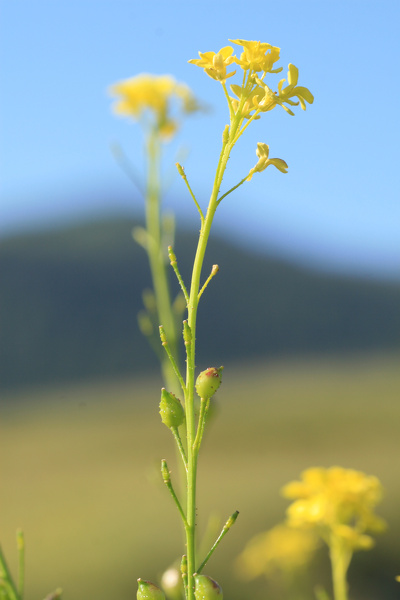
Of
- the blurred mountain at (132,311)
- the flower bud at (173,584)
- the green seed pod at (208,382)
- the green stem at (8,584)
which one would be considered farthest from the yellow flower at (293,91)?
the blurred mountain at (132,311)

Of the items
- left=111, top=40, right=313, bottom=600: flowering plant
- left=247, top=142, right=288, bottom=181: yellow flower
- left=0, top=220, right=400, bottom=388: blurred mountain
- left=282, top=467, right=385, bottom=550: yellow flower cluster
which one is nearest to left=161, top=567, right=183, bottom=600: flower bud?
left=282, top=467, right=385, bottom=550: yellow flower cluster

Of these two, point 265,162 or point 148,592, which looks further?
point 265,162

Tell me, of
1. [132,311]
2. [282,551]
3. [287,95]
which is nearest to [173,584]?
[287,95]

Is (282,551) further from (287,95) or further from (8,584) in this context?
(287,95)

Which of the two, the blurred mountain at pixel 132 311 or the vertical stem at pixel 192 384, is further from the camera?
the blurred mountain at pixel 132 311

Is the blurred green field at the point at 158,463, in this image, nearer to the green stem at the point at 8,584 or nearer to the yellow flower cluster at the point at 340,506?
the yellow flower cluster at the point at 340,506

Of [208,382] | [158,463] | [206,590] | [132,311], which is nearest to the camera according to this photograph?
[206,590]

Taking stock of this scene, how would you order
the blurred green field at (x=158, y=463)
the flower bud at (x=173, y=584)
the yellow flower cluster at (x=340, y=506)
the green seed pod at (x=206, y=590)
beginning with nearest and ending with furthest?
the green seed pod at (x=206, y=590), the flower bud at (x=173, y=584), the yellow flower cluster at (x=340, y=506), the blurred green field at (x=158, y=463)
